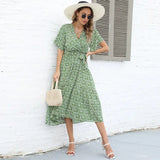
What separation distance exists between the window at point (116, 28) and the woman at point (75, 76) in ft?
2.45

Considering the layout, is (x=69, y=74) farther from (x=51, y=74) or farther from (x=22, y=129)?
(x=22, y=129)

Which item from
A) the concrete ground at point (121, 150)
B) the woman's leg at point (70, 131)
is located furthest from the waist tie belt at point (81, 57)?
the concrete ground at point (121, 150)

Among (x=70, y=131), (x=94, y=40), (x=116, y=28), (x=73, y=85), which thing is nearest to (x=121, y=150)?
(x=70, y=131)

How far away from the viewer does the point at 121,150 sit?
12.6 ft

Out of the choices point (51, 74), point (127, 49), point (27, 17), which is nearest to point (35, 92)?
point (51, 74)

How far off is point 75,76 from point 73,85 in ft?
0.35

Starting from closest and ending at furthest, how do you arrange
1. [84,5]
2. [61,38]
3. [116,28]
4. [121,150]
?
[84,5] → [61,38] → [121,150] → [116,28]

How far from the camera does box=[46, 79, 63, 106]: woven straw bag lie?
338 cm

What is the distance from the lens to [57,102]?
3389mm

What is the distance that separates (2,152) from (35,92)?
0.76m

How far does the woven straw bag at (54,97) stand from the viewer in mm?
3375

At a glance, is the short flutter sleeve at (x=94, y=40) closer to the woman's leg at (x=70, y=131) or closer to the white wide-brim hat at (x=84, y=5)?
the white wide-brim hat at (x=84, y=5)

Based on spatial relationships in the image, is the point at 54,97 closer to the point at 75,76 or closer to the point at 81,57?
the point at 75,76

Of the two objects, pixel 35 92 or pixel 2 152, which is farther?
pixel 35 92
